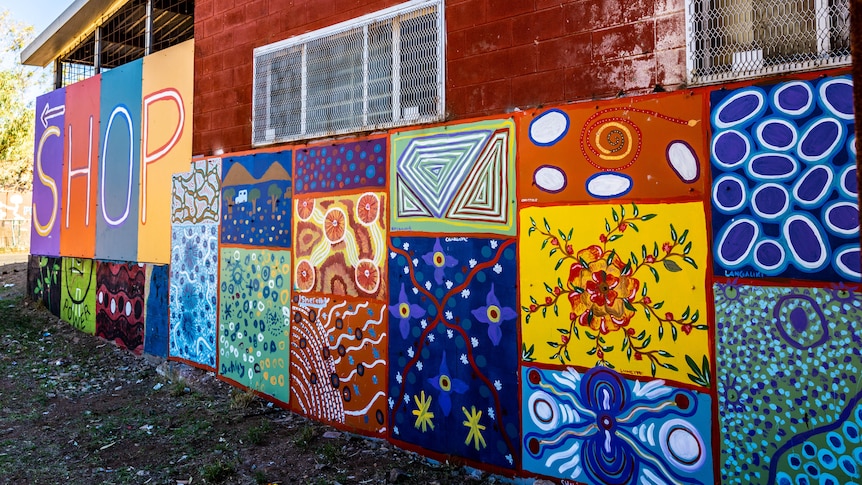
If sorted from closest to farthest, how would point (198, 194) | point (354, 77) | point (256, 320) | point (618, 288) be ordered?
point (618, 288)
point (354, 77)
point (256, 320)
point (198, 194)

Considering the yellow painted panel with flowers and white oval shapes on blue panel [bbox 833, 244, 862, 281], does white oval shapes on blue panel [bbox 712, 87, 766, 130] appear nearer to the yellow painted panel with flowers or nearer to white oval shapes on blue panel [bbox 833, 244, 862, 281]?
the yellow painted panel with flowers

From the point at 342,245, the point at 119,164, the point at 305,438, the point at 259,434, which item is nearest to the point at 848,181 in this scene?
the point at 342,245

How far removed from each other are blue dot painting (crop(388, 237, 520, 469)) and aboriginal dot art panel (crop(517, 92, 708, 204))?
1.76ft

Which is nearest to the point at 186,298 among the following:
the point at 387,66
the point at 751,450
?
the point at 387,66

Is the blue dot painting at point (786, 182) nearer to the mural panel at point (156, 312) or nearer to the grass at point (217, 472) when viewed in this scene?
the grass at point (217, 472)

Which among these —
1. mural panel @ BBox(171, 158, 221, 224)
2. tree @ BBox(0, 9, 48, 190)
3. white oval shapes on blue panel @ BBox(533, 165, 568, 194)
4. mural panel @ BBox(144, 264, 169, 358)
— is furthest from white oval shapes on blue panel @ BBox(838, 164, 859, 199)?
tree @ BBox(0, 9, 48, 190)

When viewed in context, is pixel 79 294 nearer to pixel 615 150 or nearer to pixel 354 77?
pixel 354 77

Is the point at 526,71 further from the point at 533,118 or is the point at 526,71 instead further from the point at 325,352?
the point at 325,352

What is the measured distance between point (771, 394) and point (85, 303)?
8.34 metres

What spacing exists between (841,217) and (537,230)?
5.08 ft

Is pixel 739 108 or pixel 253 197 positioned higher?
pixel 739 108

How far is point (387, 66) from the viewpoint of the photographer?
14.6 ft

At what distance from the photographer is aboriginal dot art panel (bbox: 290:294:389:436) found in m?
4.39

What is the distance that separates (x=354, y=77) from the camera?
469cm
